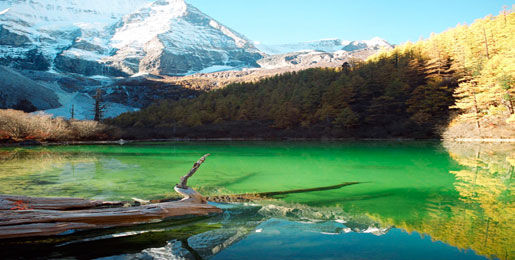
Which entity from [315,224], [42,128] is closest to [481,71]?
[315,224]

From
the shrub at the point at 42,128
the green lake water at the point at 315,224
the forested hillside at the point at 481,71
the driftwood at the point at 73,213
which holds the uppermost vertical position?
the forested hillside at the point at 481,71

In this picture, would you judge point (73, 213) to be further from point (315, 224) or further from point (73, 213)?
point (315, 224)

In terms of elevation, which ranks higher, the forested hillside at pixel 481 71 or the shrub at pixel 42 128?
the forested hillside at pixel 481 71

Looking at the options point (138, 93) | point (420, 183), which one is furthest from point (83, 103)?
point (420, 183)

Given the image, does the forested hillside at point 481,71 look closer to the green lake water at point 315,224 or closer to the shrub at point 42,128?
the green lake water at point 315,224

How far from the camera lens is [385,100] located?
4034 centimetres

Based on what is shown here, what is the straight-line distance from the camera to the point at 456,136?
96.1 feet

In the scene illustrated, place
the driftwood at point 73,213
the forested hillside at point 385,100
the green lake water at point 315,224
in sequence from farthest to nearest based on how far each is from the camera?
the forested hillside at point 385,100 < the driftwood at point 73,213 < the green lake water at point 315,224

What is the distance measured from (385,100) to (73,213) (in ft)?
134

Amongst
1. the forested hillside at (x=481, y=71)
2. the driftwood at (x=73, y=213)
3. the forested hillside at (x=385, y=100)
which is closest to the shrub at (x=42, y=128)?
the forested hillside at (x=385, y=100)

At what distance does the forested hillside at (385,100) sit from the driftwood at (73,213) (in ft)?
86.6

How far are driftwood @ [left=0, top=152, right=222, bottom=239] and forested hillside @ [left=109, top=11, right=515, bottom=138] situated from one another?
86.6ft

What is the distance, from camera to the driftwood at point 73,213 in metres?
4.07

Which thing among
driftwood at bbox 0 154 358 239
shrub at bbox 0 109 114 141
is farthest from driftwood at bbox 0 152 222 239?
shrub at bbox 0 109 114 141
